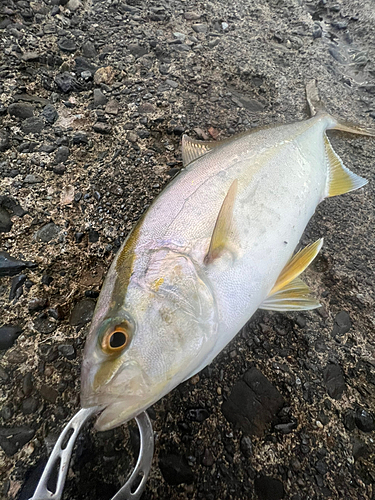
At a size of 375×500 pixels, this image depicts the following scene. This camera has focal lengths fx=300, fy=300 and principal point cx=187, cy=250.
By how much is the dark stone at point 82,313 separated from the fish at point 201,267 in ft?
1.50

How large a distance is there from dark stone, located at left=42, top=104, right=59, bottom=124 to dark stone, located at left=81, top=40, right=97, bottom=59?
2.27 feet

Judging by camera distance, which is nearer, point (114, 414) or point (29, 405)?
point (114, 414)

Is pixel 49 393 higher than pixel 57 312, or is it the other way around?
pixel 57 312

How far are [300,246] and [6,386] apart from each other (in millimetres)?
1907

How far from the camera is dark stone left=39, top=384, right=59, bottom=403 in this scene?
1460 millimetres

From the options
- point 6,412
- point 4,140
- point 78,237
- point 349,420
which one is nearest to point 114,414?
point 6,412

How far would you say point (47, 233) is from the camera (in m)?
1.86

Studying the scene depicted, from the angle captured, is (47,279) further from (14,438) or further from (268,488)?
(268,488)

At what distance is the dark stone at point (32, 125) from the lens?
7.08ft

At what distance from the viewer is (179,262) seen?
1338 mm

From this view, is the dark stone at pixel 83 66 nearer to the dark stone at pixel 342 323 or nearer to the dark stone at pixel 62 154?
the dark stone at pixel 62 154

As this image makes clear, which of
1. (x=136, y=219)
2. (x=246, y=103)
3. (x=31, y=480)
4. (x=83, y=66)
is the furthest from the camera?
(x=246, y=103)

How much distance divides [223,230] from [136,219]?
746 millimetres

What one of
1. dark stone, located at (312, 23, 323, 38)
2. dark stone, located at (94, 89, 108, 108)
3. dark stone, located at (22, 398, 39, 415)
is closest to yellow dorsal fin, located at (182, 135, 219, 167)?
dark stone, located at (94, 89, 108, 108)
